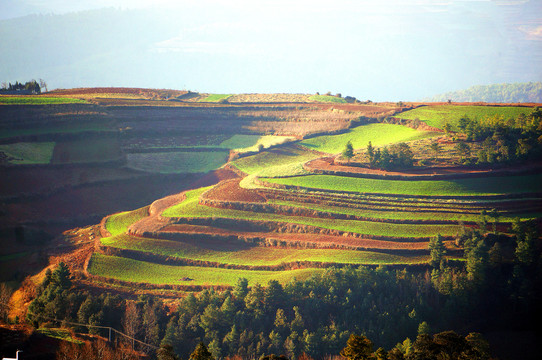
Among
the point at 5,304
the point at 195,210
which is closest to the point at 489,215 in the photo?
the point at 195,210

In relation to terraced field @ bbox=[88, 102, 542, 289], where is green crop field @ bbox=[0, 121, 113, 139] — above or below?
above

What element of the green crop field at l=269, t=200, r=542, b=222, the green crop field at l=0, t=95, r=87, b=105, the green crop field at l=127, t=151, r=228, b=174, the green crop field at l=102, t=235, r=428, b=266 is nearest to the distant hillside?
the green crop field at l=269, t=200, r=542, b=222

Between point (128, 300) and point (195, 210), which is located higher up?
point (195, 210)

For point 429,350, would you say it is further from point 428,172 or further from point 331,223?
point 428,172

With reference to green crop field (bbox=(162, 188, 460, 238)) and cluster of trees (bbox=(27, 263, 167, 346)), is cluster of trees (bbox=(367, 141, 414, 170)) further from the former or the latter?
cluster of trees (bbox=(27, 263, 167, 346))

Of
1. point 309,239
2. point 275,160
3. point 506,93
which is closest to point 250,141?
point 275,160

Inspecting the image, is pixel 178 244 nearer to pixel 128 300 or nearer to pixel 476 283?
pixel 128 300
